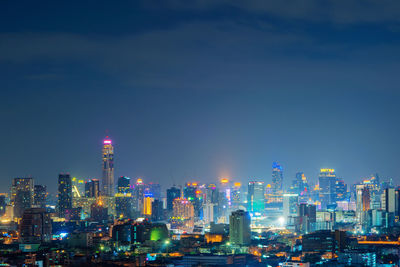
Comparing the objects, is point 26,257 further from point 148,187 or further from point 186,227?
point 148,187

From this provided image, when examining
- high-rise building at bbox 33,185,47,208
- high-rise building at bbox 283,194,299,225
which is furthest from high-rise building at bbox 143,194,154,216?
high-rise building at bbox 283,194,299,225

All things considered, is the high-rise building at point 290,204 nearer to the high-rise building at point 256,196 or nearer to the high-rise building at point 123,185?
the high-rise building at point 256,196

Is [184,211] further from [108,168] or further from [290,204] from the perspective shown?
[290,204]

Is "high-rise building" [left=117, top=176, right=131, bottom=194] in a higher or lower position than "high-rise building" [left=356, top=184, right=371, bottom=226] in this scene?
higher

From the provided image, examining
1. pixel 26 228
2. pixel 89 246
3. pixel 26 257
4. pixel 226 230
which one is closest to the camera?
pixel 26 257

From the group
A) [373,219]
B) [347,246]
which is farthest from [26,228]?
[373,219]

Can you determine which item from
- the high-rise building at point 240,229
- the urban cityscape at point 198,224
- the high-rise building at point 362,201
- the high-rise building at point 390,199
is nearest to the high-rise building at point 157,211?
the urban cityscape at point 198,224

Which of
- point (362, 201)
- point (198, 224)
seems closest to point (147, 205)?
point (198, 224)

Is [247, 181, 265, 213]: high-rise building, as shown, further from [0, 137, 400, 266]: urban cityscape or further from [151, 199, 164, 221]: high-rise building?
[151, 199, 164, 221]: high-rise building
